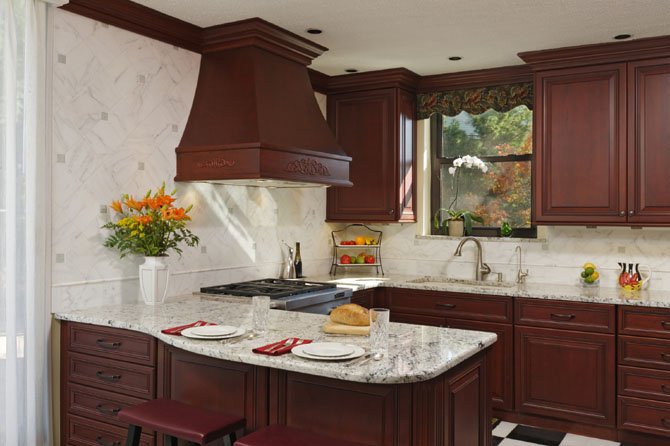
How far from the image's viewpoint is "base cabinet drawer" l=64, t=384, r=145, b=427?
114 inches

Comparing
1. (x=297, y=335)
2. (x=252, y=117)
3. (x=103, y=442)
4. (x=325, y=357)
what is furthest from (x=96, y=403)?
(x=252, y=117)

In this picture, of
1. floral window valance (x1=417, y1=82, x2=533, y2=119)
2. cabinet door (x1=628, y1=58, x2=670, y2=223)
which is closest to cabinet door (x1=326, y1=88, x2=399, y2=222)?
floral window valance (x1=417, y1=82, x2=533, y2=119)

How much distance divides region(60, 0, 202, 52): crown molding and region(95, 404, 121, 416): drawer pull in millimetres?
2009

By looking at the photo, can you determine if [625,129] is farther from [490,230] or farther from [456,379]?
[456,379]

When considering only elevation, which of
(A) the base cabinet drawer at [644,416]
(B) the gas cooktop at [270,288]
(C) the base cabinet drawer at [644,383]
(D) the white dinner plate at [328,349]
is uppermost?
(B) the gas cooktop at [270,288]

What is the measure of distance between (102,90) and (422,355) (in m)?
2.28

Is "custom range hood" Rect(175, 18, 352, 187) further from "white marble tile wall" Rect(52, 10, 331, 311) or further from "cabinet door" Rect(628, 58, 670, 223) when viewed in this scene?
"cabinet door" Rect(628, 58, 670, 223)

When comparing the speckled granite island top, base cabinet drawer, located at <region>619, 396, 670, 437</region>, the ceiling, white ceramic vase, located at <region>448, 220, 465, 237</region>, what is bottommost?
base cabinet drawer, located at <region>619, 396, 670, 437</region>

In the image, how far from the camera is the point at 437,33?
384 cm

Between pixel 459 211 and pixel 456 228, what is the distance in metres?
0.20

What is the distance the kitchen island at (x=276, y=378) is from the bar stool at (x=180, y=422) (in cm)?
14

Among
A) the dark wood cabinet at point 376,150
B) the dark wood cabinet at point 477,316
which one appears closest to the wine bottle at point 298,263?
the dark wood cabinet at point 376,150

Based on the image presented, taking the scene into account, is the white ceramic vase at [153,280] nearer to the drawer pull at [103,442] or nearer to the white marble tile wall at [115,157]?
the white marble tile wall at [115,157]

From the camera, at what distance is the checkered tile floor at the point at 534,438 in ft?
12.2
